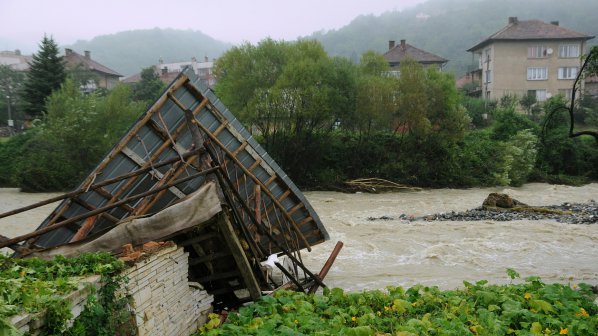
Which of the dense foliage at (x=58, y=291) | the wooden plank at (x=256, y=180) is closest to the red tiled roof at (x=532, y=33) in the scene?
the wooden plank at (x=256, y=180)

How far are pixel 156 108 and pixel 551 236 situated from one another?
1640cm

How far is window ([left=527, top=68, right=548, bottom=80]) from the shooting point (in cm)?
5312

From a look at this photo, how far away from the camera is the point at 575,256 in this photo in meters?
15.7

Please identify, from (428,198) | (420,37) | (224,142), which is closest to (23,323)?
(224,142)

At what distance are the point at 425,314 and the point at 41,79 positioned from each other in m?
40.4

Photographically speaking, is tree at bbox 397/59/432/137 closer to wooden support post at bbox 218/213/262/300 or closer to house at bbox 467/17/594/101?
wooden support post at bbox 218/213/262/300

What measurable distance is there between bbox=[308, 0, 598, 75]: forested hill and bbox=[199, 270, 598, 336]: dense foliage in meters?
97.3

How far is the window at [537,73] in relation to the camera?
2092 inches

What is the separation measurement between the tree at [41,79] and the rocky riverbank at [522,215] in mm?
30381

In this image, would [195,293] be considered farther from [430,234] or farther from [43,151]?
[43,151]

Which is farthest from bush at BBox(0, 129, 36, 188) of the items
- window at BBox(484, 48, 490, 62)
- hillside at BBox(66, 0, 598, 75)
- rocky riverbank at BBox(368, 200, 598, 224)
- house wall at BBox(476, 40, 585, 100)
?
hillside at BBox(66, 0, 598, 75)

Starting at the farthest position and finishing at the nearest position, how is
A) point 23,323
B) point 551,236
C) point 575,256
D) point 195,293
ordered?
point 551,236
point 575,256
point 195,293
point 23,323

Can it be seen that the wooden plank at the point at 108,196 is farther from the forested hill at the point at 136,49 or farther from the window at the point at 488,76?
the forested hill at the point at 136,49

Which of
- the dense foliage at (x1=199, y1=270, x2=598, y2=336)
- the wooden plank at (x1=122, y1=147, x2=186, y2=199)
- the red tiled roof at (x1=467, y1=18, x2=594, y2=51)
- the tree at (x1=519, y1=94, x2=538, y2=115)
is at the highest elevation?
the red tiled roof at (x1=467, y1=18, x2=594, y2=51)
